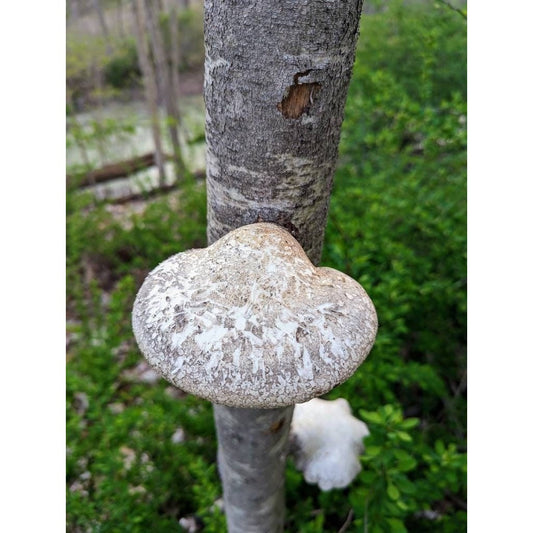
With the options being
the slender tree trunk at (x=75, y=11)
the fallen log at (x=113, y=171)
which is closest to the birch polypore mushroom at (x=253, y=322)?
the fallen log at (x=113, y=171)

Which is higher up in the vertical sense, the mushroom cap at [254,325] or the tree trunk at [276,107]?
the tree trunk at [276,107]

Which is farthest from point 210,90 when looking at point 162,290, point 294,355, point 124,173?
point 124,173

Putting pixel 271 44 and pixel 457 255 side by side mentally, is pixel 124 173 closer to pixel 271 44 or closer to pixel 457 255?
pixel 457 255

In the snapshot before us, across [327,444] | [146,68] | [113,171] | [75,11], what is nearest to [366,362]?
[327,444]

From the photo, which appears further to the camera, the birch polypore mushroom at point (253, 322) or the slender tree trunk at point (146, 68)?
the slender tree trunk at point (146, 68)

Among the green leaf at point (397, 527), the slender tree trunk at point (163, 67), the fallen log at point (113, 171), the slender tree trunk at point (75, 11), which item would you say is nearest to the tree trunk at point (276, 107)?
the green leaf at point (397, 527)

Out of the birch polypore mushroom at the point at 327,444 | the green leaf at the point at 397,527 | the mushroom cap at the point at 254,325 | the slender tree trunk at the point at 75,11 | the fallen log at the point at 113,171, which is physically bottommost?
the fallen log at the point at 113,171

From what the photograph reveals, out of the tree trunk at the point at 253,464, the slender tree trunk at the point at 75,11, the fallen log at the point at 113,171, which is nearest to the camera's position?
the tree trunk at the point at 253,464

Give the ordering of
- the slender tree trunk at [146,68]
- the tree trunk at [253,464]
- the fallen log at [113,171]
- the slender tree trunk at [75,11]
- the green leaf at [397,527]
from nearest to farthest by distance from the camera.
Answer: the tree trunk at [253,464] → the green leaf at [397,527] → the slender tree trunk at [146,68] → the fallen log at [113,171] → the slender tree trunk at [75,11]

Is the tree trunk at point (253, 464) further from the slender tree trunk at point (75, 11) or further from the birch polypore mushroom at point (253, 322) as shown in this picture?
the slender tree trunk at point (75, 11)
